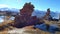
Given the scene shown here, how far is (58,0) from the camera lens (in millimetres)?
2932

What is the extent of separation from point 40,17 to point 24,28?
0.42 meters

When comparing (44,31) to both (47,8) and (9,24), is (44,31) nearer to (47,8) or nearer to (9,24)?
(47,8)

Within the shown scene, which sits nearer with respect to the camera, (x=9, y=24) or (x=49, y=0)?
(x=9, y=24)

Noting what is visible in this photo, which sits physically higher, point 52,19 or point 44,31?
point 52,19

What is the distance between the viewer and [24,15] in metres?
2.79

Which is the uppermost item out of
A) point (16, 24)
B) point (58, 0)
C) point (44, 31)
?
point (58, 0)

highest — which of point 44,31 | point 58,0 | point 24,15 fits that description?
point 58,0

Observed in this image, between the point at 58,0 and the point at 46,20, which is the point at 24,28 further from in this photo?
the point at 58,0

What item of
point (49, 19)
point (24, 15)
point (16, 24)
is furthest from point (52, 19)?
point (16, 24)

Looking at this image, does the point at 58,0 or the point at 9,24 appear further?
the point at 58,0

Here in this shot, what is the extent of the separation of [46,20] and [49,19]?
2.8 inches

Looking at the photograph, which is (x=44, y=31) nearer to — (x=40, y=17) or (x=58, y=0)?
(x=40, y=17)

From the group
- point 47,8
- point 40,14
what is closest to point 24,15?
point 40,14

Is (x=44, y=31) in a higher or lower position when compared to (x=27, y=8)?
lower
